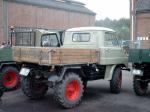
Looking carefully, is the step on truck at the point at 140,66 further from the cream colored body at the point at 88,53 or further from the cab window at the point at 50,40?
the cab window at the point at 50,40

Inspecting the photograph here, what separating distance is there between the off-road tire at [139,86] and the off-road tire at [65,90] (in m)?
2.20

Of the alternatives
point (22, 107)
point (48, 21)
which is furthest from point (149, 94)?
point (48, 21)

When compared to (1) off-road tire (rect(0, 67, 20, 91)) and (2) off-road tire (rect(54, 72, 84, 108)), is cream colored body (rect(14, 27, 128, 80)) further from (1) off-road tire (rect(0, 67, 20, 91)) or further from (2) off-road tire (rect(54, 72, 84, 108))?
(1) off-road tire (rect(0, 67, 20, 91))

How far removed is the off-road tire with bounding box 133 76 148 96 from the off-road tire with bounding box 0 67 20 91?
176 inches

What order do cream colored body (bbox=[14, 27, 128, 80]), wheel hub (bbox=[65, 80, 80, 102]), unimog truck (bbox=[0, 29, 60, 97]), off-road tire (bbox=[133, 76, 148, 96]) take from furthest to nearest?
unimog truck (bbox=[0, 29, 60, 97]) < off-road tire (bbox=[133, 76, 148, 96]) < wheel hub (bbox=[65, 80, 80, 102]) < cream colored body (bbox=[14, 27, 128, 80])

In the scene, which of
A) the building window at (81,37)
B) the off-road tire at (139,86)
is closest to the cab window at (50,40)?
the building window at (81,37)

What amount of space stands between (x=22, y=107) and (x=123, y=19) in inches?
2491

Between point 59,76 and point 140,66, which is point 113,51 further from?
point 59,76

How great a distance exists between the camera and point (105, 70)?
10625 mm

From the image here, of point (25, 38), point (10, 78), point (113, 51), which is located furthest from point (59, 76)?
point (25, 38)

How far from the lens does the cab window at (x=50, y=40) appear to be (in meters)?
11.9

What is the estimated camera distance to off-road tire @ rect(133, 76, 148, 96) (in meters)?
10.2

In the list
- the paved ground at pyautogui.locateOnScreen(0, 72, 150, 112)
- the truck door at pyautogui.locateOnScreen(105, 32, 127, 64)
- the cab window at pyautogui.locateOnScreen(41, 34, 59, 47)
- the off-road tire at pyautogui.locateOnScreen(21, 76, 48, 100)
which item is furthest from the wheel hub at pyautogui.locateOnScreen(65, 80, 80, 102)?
the cab window at pyautogui.locateOnScreen(41, 34, 59, 47)

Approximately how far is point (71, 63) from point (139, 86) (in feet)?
9.33
